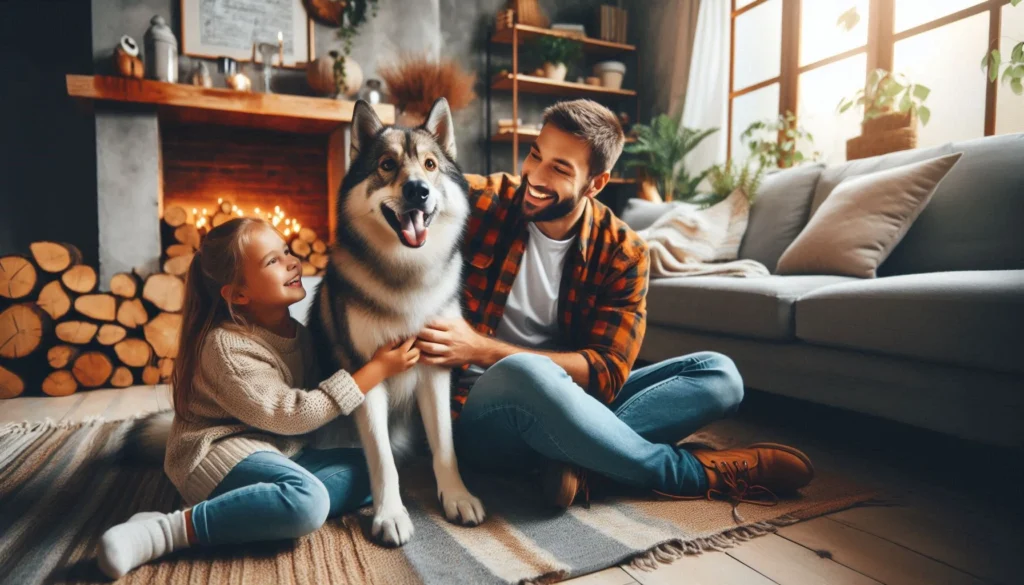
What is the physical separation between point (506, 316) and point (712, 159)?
382cm

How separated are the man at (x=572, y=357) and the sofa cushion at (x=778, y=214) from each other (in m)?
1.47

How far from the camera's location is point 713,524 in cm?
126

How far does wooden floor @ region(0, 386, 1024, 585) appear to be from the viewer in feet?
3.50

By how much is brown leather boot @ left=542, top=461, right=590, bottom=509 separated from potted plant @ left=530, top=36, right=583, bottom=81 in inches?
178

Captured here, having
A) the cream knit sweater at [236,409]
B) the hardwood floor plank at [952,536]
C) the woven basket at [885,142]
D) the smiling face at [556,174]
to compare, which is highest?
the woven basket at [885,142]

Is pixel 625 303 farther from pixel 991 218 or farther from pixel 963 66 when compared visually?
pixel 963 66

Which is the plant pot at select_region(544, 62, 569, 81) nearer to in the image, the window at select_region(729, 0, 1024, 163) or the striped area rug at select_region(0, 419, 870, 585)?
the window at select_region(729, 0, 1024, 163)

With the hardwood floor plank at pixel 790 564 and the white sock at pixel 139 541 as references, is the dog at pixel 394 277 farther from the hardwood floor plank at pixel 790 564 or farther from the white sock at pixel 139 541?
the hardwood floor plank at pixel 790 564

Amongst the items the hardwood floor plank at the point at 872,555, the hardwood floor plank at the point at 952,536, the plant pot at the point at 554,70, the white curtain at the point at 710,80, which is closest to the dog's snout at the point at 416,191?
the hardwood floor plank at the point at 872,555

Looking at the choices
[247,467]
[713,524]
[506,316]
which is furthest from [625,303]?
[247,467]

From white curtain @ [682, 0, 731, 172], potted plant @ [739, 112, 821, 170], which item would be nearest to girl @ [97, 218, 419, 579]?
potted plant @ [739, 112, 821, 170]

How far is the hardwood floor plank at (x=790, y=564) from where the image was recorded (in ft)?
3.47

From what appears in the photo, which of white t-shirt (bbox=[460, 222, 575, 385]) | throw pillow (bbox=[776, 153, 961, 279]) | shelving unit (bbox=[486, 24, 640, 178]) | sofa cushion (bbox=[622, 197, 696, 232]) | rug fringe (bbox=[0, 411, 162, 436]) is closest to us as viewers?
white t-shirt (bbox=[460, 222, 575, 385])

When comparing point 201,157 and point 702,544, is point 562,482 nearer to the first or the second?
point 702,544
